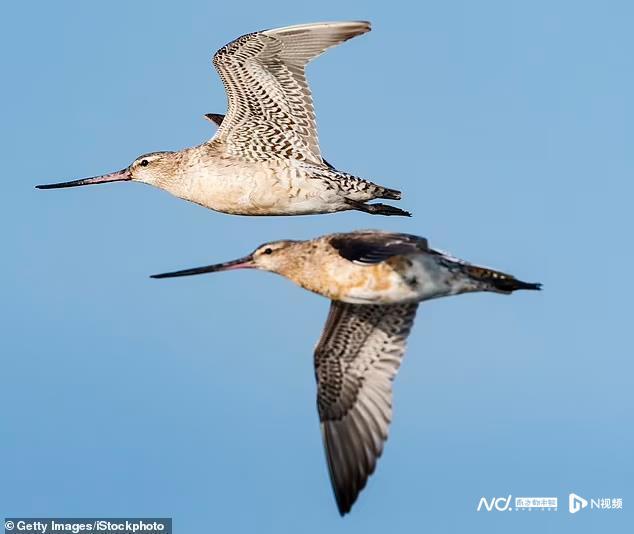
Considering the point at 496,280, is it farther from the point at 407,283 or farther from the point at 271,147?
the point at 271,147

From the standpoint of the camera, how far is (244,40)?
72.1 ft

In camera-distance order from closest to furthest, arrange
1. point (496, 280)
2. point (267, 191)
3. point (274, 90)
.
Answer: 1. point (496, 280)
2. point (267, 191)
3. point (274, 90)

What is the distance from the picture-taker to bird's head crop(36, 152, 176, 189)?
74.5ft

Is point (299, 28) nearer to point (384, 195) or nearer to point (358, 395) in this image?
point (384, 195)

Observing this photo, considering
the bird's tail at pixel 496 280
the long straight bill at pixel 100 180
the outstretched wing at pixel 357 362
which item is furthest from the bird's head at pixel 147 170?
the bird's tail at pixel 496 280

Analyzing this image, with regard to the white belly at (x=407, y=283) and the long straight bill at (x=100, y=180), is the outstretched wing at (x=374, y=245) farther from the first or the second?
the long straight bill at (x=100, y=180)

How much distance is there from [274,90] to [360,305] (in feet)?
12.6

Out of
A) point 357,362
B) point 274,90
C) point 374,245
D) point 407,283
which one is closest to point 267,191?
point 274,90

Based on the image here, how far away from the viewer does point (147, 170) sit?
23.0 m

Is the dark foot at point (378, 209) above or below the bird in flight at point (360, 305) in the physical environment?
above

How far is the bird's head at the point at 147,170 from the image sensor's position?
894 inches

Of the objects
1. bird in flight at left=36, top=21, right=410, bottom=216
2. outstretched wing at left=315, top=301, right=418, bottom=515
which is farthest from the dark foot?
outstretched wing at left=315, top=301, right=418, bottom=515

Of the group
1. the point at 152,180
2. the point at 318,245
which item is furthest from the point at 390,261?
the point at 152,180

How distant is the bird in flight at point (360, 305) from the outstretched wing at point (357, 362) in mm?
12
